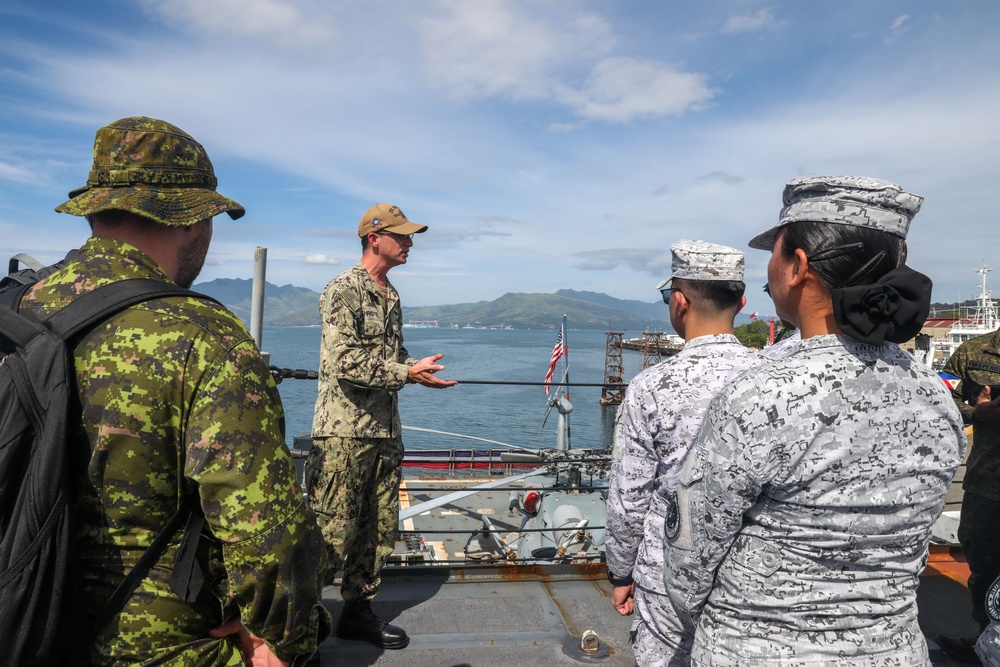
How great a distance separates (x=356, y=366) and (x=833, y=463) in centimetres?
207

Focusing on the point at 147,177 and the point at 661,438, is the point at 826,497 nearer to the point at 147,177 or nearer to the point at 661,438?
the point at 661,438

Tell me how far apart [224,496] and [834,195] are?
145 cm

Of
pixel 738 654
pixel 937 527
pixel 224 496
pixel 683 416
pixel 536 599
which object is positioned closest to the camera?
pixel 224 496

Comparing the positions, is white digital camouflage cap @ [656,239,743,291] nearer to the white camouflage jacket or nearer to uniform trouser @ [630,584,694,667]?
the white camouflage jacket

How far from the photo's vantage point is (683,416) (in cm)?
196

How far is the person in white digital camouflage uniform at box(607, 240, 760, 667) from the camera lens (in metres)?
1.96

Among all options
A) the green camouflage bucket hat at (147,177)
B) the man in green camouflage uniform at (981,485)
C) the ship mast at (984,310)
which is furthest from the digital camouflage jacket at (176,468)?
the ship mast at (984,310)

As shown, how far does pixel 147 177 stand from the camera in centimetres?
145

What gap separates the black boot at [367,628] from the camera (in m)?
3.02

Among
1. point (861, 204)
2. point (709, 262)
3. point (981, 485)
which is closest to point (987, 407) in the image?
point (981, 485)

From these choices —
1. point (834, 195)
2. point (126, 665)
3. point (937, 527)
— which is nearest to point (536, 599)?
point (126, 665)

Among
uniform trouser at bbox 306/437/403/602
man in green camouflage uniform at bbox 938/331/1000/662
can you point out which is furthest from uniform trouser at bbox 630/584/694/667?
man in green camouflage uniform at bbox 938/331/1000/662

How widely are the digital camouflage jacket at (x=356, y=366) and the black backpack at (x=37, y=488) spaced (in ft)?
5.41

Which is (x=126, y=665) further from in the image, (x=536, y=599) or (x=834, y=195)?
(x=536, y=599)
